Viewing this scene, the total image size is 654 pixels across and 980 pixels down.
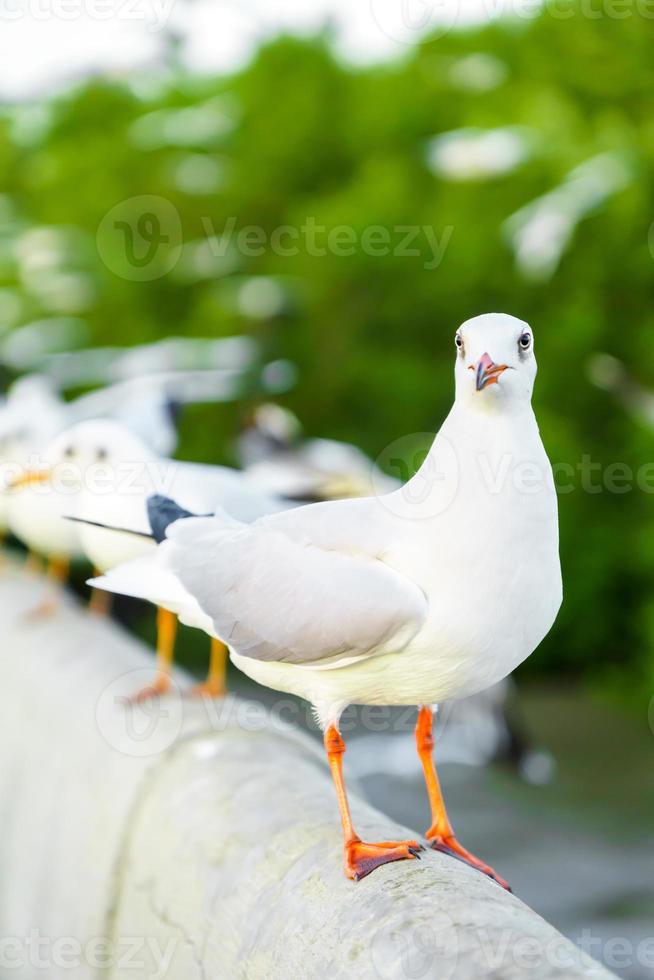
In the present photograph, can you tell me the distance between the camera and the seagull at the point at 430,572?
1.54 m

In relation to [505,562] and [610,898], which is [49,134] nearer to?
[610,898]

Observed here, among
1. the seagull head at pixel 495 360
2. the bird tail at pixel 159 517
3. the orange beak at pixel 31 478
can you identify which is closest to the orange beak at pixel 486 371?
the seagull head at pixel 495 360

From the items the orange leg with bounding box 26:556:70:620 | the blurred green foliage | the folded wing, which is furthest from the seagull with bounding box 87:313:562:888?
the blurred green foliage

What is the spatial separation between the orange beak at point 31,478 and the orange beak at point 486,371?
6.97ft

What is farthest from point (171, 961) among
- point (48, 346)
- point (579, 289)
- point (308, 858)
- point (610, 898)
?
point (48, 346)

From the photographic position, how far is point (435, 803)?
1865 mm

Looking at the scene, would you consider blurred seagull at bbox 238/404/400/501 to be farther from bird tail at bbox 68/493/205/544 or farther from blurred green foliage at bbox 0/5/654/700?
bird tail at bbox 68/493/205/544

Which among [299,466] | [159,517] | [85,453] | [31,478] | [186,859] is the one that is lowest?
[299,466]

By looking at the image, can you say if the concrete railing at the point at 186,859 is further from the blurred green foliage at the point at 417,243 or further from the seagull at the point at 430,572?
the blurred green foliage at the point at 417,243

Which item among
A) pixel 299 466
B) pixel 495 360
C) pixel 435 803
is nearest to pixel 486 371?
pixel 495 360

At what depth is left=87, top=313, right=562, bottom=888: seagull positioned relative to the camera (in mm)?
1535

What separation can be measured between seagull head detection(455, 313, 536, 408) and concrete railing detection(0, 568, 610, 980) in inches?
26.3

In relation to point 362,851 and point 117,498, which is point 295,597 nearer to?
point 362,851

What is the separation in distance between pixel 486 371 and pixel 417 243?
4973mm
